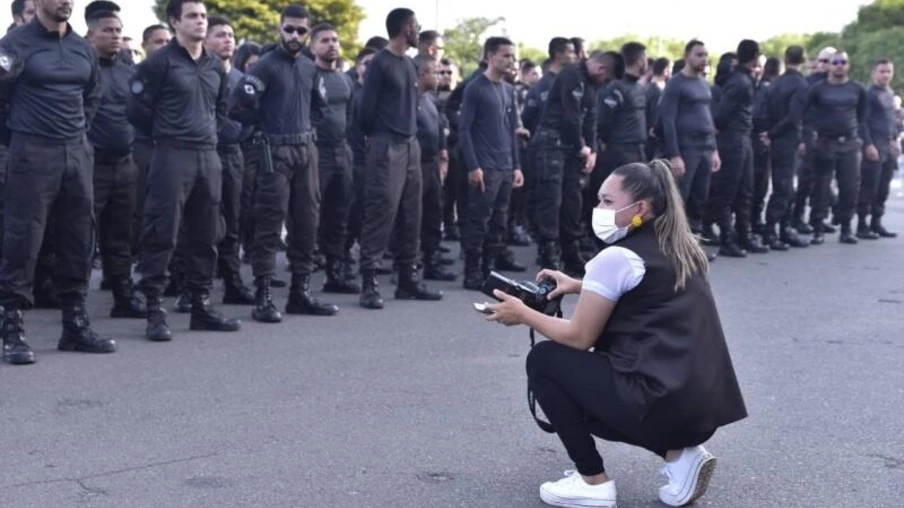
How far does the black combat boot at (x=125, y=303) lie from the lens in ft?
31.7

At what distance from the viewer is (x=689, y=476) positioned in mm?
5379

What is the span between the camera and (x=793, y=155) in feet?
49.5

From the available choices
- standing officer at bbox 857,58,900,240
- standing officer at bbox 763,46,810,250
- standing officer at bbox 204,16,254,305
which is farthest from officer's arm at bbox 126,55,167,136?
standing officer at bbox 857,58,900,240

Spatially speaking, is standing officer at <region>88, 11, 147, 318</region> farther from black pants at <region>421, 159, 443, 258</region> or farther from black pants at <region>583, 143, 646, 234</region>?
black pants at <region>583, 143, 646, 234</region>

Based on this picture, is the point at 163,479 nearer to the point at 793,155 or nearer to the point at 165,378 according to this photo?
the point at 165,378

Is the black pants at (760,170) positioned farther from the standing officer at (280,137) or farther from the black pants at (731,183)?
the standing officer at (280,137)

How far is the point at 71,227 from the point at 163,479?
290 centimetres

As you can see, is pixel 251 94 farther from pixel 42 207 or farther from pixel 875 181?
pixel 875 181

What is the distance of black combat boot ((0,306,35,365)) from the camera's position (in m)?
7.81

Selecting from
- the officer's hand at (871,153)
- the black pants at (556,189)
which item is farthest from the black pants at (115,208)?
the officer's hand at (871,153)

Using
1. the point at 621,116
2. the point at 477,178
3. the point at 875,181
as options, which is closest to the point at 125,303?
the point at 477,178

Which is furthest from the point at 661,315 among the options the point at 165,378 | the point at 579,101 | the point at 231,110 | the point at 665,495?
the point at 579,101

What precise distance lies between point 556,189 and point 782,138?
4.05 m

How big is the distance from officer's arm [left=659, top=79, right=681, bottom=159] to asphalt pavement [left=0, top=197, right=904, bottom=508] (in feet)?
10.6
